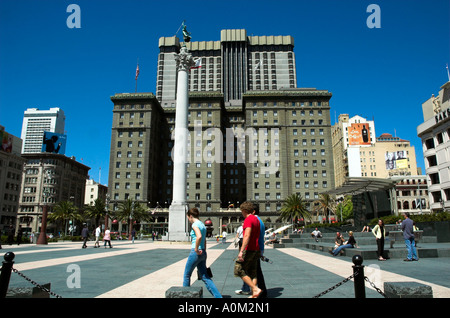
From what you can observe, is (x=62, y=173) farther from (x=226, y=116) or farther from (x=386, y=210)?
(x=386, y=210)

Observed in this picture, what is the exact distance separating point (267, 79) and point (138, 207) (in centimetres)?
7846

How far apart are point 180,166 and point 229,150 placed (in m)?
61.8

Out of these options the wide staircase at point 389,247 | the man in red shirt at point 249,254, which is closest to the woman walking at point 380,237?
the wide staircase at point 389,247

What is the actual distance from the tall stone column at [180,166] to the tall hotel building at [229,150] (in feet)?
159

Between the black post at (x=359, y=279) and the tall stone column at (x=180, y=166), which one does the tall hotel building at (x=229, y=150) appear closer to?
the tall stone column at (x=180, y=166)

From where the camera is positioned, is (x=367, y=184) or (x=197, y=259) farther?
(x=367, y=184)

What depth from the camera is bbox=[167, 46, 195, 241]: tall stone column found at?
36.4 m

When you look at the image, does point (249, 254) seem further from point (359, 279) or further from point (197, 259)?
point (359, 279)

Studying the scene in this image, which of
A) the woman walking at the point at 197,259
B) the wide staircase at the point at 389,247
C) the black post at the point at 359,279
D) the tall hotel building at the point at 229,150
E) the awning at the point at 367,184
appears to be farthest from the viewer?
the tall hotel building at the point at 229,150

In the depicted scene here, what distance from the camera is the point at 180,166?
3838 cm

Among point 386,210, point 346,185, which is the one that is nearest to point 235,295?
point 346,185

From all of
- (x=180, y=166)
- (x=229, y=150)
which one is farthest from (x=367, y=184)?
(x=229, y=150)

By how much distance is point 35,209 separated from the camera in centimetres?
10188

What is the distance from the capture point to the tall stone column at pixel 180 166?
119ft
